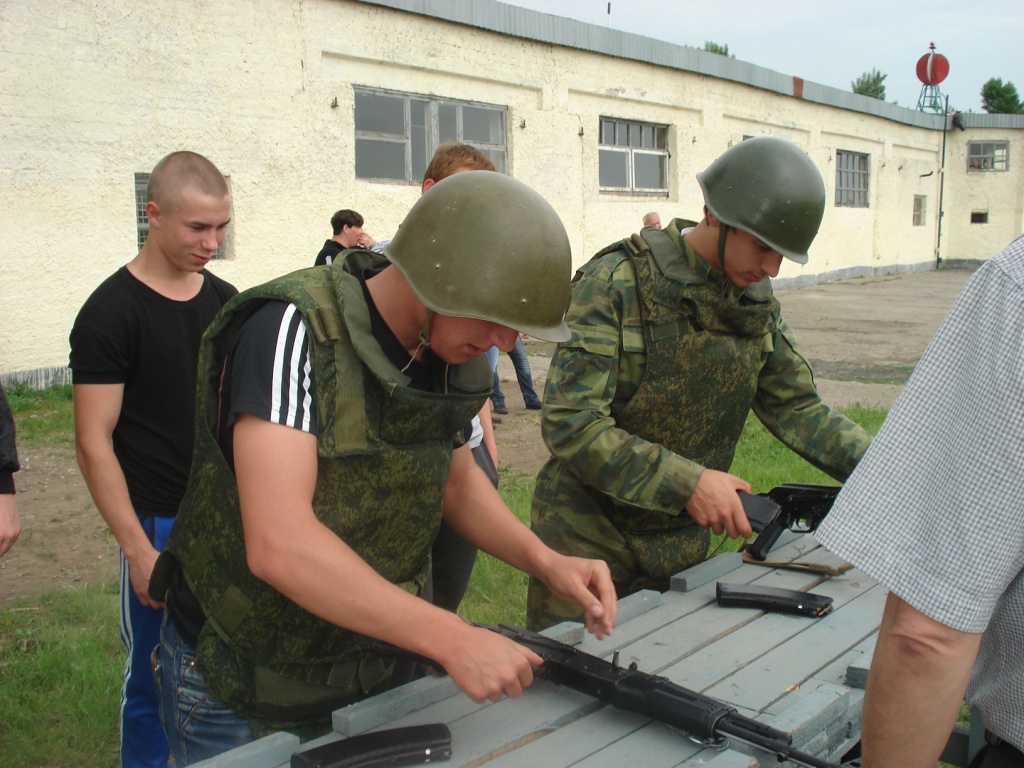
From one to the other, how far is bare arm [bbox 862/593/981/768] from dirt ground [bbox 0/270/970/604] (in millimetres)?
3957

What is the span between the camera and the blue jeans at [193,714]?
180 cm

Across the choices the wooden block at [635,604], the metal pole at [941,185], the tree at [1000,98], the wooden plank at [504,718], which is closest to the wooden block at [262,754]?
the wooden plank at [504,718]

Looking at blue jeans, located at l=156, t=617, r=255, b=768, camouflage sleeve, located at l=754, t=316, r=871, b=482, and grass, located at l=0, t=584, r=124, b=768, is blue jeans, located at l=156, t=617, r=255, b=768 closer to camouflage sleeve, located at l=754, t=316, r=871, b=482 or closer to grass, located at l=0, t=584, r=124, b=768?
grass, located at l=0, t=584, r=124, b=768

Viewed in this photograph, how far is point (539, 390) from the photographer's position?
9227 mm

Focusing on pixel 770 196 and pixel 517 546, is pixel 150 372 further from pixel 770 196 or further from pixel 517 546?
pixel 770 196

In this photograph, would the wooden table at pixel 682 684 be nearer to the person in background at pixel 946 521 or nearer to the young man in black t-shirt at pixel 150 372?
the person in background at pixel 946 521

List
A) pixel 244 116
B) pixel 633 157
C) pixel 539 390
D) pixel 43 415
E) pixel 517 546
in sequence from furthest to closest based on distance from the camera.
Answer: pixel 633 157 < pixel 244 116 < pixel 539 390 < pixel 43 415 < pixel 517 546

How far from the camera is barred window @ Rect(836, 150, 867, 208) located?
72.0ft

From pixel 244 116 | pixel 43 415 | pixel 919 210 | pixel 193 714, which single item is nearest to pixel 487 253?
pixel 193 714

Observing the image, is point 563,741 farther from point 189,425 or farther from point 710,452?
point 189,425

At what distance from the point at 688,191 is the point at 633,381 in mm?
14116

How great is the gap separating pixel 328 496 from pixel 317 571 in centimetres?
19

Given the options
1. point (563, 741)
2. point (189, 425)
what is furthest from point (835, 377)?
point (563, 741)

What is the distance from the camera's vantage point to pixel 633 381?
255 cm
